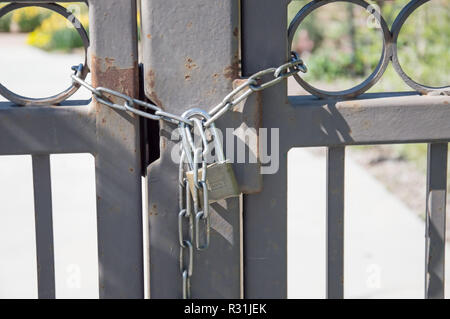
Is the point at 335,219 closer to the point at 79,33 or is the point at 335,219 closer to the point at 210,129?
the point at 210,129

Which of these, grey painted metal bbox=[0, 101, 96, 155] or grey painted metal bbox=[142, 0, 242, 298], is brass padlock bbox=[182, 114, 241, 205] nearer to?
grey painted metal bbox=[142, 0, 242, 298]

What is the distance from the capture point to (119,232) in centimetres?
134

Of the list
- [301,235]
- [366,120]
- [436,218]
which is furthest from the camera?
[301,235]

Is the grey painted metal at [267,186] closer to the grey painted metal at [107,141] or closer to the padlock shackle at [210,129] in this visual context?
the padlock shackle at [210,129]

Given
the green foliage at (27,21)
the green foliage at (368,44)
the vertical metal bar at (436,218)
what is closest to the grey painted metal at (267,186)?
the vertical metal bar at (436,218)

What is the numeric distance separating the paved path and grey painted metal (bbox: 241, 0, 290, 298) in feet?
7.22

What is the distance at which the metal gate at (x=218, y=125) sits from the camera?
1.25m

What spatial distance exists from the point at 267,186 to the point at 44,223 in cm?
49

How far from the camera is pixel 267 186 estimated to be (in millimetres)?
1354

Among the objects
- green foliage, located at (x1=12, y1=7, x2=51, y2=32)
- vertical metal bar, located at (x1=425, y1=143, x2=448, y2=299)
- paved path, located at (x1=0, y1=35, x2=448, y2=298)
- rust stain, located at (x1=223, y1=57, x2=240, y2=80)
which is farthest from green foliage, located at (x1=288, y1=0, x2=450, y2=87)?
green foliage, located at (x1=12, y1=7, x2=51, y2=32)

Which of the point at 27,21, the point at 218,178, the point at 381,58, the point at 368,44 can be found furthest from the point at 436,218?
the point at 27,21
